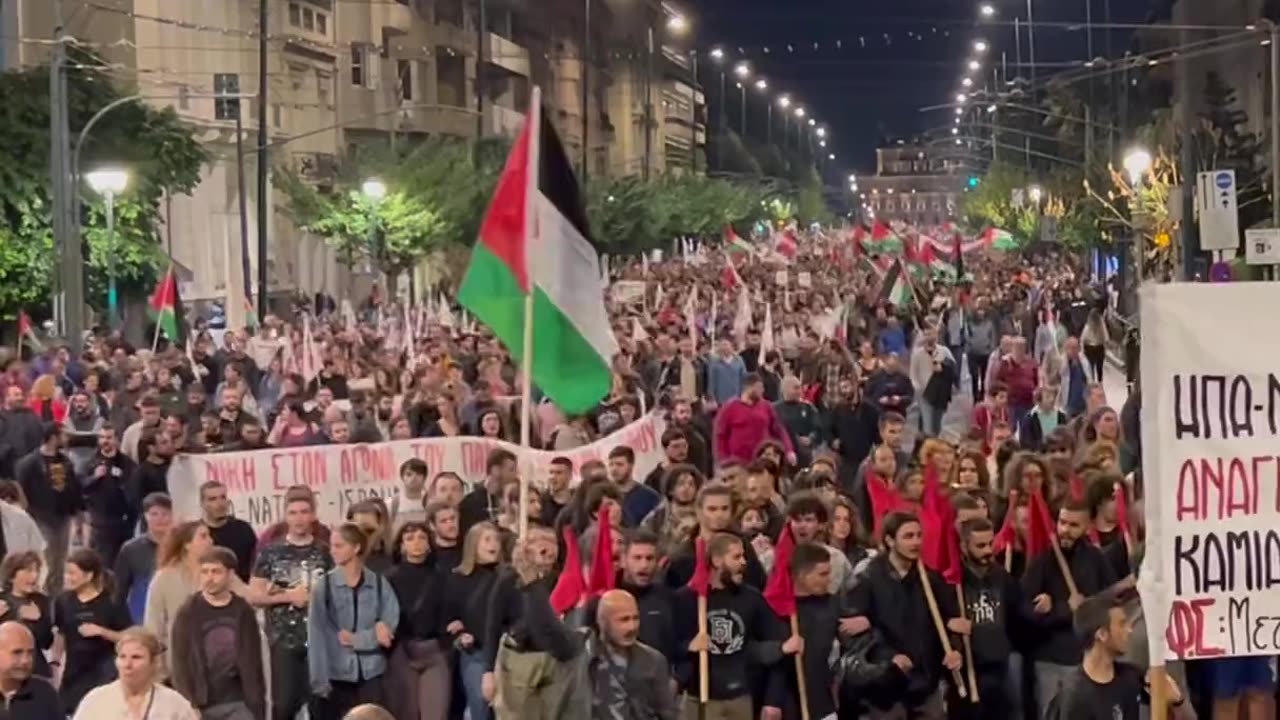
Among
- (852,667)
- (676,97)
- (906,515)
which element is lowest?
(852,667)

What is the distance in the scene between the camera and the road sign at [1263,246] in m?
24.1

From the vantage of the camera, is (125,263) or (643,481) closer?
(643,481)

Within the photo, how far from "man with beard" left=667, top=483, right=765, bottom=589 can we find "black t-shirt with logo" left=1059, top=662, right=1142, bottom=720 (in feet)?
7.35

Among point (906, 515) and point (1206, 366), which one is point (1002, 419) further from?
point (1206, 366)

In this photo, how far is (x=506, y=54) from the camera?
8181 centimetres

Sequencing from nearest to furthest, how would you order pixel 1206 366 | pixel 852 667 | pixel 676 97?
pixel 1206 366, pixel 852 667, pixel 676 97

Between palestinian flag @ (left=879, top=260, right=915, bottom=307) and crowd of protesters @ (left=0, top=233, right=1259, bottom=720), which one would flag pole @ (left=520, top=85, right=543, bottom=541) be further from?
palestinian flag @ (left=879, top=260, right=915, bottom=307)

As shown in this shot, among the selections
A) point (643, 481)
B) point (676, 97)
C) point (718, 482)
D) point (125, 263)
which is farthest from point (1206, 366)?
point (676, 97)

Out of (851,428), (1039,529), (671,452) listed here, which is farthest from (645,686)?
(851,428)

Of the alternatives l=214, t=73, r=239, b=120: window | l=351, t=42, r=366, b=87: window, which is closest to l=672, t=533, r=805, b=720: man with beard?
l=214, t=73, r=239, b=120: window

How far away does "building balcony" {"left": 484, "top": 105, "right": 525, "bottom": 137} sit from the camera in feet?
245

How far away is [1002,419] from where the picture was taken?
17344mm

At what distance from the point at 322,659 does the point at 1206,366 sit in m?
5.11

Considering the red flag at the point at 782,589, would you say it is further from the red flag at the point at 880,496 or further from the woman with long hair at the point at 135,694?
the woman with long hair at the point at 135,694
